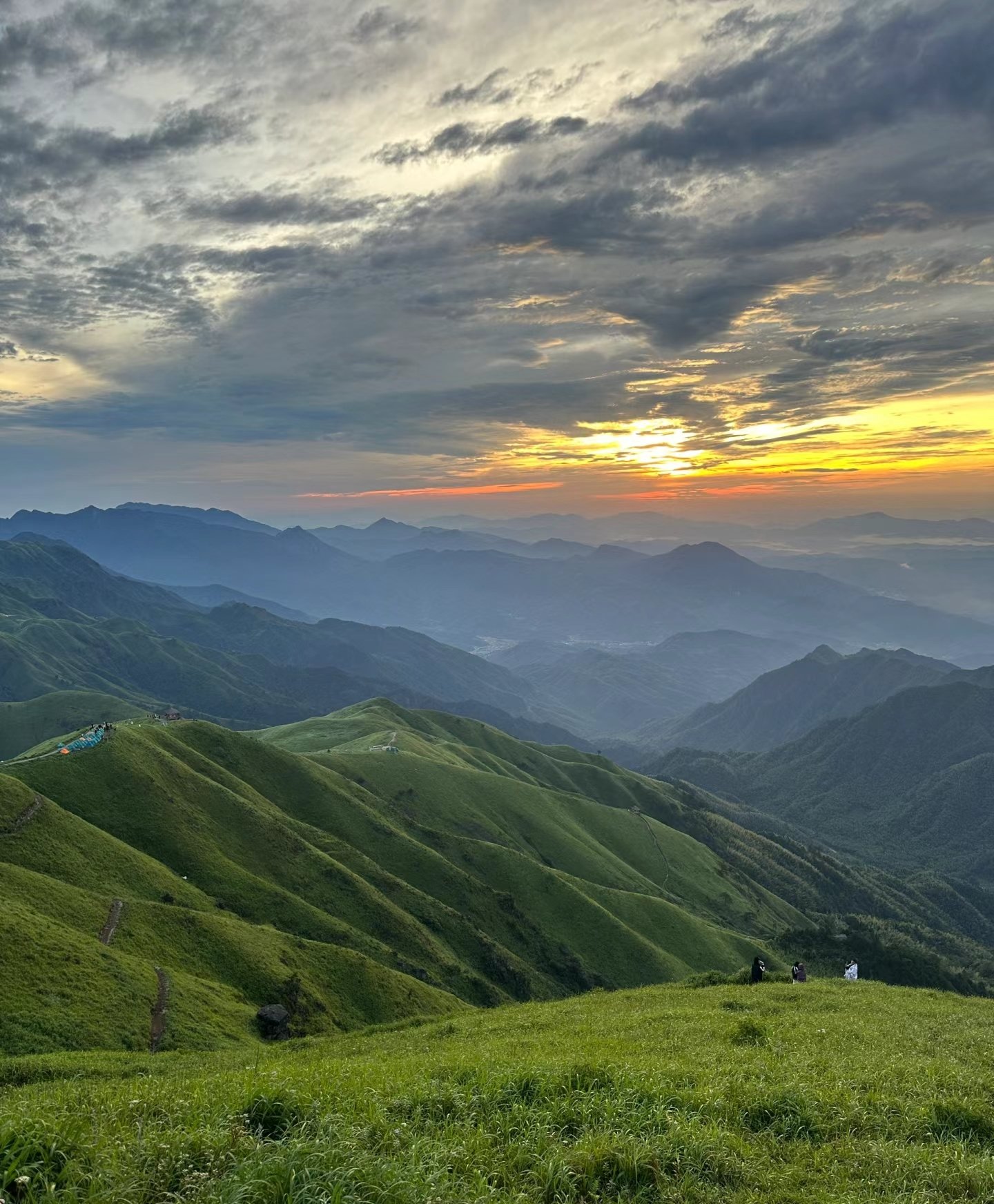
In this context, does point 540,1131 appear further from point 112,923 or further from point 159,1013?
point 112,923

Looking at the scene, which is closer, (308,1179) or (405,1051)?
(308,1179)

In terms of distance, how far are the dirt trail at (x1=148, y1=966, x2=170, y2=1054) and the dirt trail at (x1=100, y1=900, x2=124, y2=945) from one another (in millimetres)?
5714

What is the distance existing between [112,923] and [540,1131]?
217 ft

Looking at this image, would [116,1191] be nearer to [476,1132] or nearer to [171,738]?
[476,1132]

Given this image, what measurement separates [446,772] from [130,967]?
14152 cm

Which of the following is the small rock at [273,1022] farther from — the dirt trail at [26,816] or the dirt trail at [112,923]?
the dirt trail at [26,816]

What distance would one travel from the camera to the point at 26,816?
7838 cm

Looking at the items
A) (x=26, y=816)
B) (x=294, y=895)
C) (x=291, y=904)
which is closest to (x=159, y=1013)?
(x=26, y=816)

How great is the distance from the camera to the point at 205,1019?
54.8 m

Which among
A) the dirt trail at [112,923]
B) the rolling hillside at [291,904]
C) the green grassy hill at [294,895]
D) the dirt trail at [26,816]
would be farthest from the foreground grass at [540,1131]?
the dirt trail at [26,816]

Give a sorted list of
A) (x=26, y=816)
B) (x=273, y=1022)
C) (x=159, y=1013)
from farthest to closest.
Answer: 1. (x=26, y=816)
2. (x=273, y=1022)
3. (x=159, y=1013)

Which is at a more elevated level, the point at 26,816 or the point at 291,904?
the point at 26,816

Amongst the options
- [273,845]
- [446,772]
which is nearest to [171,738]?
[273,845]

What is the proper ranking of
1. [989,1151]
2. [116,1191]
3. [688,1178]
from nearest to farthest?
[116,1191] → [688,1178] → [989,1151]
